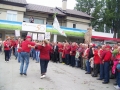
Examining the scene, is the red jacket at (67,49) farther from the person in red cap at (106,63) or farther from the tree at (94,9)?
the tree at (94,9)

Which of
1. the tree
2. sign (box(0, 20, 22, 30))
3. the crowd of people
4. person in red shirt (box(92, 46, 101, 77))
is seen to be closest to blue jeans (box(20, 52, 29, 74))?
the crowd of people

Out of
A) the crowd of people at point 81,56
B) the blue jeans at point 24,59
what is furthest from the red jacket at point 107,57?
the blue jeans at point 24,59

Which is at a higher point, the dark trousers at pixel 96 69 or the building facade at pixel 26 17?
the building facade at pixel 26 17

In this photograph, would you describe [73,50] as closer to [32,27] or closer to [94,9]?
[32,27]

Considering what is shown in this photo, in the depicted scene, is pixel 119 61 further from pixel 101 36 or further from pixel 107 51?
pixel 101 36

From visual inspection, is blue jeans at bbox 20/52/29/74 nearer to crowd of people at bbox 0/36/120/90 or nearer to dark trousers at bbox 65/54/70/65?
crowd of people at bbox 0/36/120/90

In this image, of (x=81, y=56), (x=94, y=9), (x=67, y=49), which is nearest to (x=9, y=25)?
(x=67, y=49)

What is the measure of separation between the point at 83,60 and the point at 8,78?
20.2ft

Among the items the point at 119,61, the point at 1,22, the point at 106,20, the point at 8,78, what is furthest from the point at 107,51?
the point at 106,20

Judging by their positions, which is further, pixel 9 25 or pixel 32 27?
pixel 32 27

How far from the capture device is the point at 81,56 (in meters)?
13.8

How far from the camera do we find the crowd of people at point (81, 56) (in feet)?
30.3

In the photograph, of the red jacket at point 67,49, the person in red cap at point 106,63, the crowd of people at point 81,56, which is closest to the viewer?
the crowd of people at point 81,56

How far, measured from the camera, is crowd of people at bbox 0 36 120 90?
9242 mm
